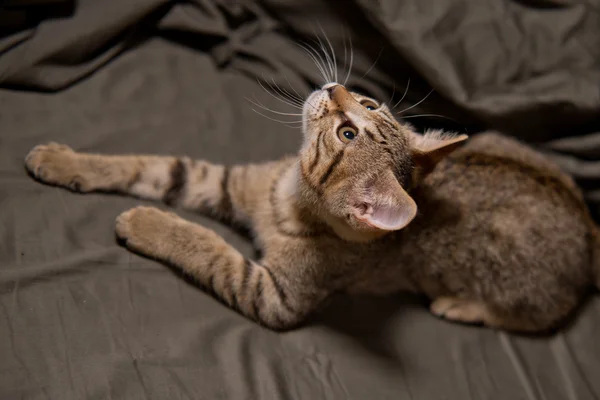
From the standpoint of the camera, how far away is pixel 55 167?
1.53m

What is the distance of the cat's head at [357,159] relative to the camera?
4.36ft

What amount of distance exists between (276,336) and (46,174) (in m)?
0.82

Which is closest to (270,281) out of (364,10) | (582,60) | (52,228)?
(52,228)

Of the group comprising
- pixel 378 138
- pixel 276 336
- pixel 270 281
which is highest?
pixel 378 138

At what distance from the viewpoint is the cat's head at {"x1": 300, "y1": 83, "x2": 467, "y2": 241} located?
1328mm

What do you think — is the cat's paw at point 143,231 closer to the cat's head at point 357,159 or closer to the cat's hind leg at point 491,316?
the cat's head at point 357,159

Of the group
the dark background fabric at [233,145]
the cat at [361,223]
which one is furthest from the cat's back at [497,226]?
the dark background fabric at [233,145]

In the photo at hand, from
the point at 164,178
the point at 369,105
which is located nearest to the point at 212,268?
the point at 164,178

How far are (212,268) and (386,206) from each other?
547mm

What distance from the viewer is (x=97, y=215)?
153 cm

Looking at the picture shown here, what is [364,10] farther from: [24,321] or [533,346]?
[24,321]

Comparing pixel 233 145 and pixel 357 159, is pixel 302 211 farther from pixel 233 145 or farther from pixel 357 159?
pixel 233 145

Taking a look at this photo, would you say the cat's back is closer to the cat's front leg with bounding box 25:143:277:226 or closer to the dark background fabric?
the dark background fabric

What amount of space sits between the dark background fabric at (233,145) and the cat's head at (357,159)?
1.30ft
